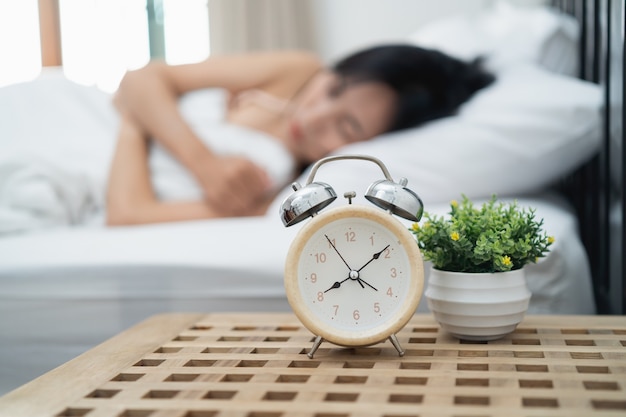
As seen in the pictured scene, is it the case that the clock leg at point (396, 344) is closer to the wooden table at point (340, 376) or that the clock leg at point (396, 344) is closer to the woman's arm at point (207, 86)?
the wooden table at point (340, 376)

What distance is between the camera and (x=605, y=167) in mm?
1426

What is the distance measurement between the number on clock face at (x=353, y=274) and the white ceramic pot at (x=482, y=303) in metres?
0.08

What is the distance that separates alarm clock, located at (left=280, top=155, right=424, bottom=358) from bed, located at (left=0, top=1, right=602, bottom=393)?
1.43ft

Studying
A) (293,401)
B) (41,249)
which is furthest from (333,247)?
(41,249)

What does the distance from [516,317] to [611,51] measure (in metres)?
0.67

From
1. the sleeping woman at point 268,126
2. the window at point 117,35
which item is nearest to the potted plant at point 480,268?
the sleeping woman at point 268,126

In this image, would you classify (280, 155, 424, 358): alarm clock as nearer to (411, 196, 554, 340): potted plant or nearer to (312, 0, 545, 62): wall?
(411, 196, 554, 340): potted plant

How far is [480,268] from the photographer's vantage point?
0.94 metres

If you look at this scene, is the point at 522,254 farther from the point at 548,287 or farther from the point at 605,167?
the point at 605,167

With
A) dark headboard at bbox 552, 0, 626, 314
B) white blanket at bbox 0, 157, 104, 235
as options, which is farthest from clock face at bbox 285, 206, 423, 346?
white blanket at bbox 0, 157, 104, 235

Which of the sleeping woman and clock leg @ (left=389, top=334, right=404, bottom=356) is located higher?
the sleeping woman

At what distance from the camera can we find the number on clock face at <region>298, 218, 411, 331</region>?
88cm

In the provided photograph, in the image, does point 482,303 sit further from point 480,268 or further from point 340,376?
point 340,376

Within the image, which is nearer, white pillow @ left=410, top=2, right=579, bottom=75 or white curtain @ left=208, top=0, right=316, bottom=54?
white pillow @ left=410, top=2, right=579, bottom=75
